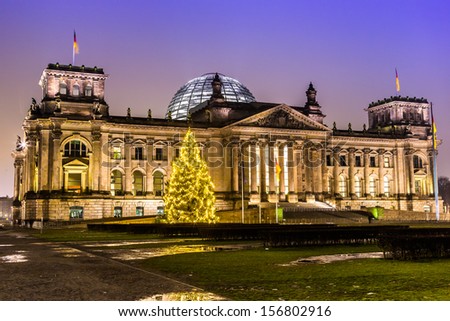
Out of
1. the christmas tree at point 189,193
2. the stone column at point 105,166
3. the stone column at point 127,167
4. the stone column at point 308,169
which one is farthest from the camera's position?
the stone column at point 308,169

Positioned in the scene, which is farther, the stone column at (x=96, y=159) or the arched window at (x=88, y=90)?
the arched window at (x=88, y=90)

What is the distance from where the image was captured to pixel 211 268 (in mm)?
21891

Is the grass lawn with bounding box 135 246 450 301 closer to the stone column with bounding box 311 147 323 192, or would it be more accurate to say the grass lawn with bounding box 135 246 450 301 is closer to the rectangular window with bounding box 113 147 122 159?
the rectangular window with bounding box 113 147 122 159

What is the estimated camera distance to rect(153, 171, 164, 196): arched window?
9375 cm

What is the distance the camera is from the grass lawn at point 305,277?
15172mm

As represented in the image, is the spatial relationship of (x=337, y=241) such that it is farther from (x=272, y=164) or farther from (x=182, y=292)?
(x=272, y=164)

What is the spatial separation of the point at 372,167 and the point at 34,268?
9472 cm

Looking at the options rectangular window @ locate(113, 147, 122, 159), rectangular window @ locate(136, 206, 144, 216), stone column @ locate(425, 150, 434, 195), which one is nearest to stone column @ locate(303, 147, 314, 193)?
rectangular window @ locate(136, 206, 144, 216)

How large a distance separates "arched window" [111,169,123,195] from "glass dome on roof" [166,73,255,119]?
24.3 meters

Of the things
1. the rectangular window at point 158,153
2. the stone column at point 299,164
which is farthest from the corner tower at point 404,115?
the rectangular window at point 158,153

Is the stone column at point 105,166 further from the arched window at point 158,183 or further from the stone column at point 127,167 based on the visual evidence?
the arched window at point 158,183

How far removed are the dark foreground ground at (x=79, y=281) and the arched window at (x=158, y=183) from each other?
6785 cm

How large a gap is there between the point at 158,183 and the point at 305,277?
252 ft
